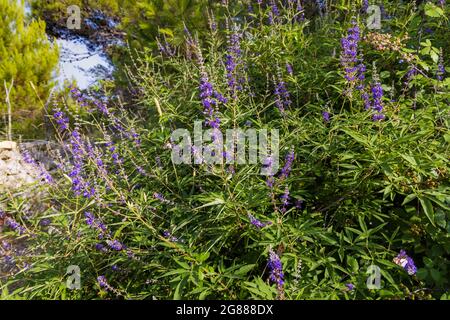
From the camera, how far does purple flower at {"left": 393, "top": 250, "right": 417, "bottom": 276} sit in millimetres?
1826

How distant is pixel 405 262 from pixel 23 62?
877cm

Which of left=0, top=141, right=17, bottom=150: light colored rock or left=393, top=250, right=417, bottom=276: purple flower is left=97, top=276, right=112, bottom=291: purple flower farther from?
left=0, top=141, right=17, bottom=150: light colored rock

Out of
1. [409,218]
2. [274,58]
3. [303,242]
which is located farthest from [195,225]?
[274,58]

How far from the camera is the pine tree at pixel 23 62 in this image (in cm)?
807

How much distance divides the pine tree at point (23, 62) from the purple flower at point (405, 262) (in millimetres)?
7764

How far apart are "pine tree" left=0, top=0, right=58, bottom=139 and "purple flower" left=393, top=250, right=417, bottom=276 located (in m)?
7.76

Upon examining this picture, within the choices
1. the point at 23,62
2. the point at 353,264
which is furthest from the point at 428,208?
the point at 23,62

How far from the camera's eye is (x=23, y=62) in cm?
833

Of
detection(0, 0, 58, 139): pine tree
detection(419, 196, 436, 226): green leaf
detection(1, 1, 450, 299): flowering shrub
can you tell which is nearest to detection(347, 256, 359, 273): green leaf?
detection(1, 1, 450, 299): flowering shrub

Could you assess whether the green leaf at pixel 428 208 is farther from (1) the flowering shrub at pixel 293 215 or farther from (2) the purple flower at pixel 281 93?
(2) the purple flower at pixel 281 93

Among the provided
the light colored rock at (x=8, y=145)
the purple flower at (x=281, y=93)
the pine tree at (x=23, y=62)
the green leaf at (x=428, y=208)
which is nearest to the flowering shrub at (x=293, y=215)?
the green leaf at (x=428, y=208)

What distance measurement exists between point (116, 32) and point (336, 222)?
311 inches

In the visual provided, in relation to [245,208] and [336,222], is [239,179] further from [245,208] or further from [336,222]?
[336,222]

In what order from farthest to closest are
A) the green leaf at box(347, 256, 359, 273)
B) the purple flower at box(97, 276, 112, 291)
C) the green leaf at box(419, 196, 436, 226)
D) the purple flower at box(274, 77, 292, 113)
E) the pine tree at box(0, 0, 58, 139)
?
the pine tree at box(0, 0, 58, 139)
the purple flower at box(274, 77, 292, 113)
the purple flower at box(97, 276, 112, 291)
the green leaf at box(347, 256, 359, 273)
the green leaf at box(419, 196, 436, 226)
